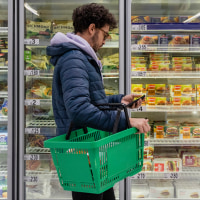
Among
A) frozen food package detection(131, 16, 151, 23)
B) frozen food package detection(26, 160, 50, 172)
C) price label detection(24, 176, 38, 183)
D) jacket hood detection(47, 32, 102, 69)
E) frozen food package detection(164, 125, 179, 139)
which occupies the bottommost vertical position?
price label detection(24, 176, 38, 183)

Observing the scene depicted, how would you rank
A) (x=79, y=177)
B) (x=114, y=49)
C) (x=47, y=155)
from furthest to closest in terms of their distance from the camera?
(x=114, y=49), (x=47, y=155), (x=79, y=177)

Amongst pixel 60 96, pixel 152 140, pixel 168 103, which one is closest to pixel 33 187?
pixel 152 140

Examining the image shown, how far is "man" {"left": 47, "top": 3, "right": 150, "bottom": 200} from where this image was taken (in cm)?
128

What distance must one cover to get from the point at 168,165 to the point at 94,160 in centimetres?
180

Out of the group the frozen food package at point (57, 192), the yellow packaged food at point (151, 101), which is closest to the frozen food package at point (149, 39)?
the yellow packaged food at point (151, 101)

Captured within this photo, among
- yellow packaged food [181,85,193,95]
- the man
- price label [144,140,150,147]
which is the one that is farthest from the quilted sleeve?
yellow packaged food [181,85,193,95]

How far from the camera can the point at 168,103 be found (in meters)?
2.83

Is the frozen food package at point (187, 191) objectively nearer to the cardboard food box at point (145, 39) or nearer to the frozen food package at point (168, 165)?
the frozen food package at point (168, 165)

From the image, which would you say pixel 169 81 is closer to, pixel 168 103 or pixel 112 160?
pixel 168 103

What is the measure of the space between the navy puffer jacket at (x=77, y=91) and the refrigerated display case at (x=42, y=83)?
3.79 ft

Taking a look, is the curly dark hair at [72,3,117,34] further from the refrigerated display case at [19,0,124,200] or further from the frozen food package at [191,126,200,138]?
the frozen food package at [191,126,200,138]

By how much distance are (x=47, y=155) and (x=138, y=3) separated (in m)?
1.62

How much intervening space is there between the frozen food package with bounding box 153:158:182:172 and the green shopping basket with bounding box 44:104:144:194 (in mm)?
1493

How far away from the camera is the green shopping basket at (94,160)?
46.6 inches
